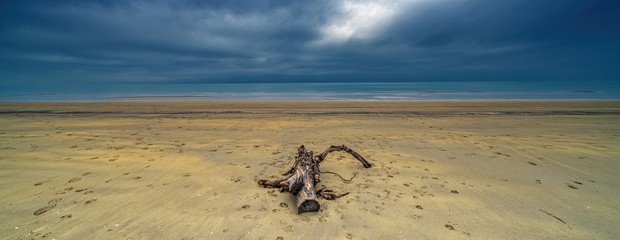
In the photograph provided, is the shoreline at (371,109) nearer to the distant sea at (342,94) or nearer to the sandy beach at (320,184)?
the sandy beach at (320,184)

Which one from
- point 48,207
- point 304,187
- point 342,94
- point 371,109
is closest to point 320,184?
point 304,187

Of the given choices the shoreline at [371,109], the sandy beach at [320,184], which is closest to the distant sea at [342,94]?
the shoreline at [371,109]

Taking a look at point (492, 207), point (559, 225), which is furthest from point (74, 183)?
point (559, 225)

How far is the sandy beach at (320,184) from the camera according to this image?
3.87 meters

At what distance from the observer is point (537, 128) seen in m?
12.1

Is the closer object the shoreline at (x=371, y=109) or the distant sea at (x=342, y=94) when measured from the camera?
the shoreline at (x=371, y=109)

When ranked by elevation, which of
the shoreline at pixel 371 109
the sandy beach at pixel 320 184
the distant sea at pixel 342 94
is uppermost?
the distant sea at pixel 342 94

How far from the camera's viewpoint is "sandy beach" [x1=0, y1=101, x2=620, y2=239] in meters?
3.87

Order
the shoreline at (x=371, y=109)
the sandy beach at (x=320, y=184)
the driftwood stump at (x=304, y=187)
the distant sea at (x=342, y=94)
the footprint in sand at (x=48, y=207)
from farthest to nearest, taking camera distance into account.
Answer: the distant sea at (x=342, y=94)
the shoreline at (x=371, y=109)
the footprint in sand at (x=48, y=207)
the driftwood stump at (x=304, y=187)
the sandy beach at (x=320, y=184)

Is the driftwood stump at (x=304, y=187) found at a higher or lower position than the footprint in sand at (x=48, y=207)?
higher

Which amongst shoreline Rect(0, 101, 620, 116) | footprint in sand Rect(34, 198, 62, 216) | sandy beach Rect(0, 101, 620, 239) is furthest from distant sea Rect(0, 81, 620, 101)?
footprint in sand Rect(34, 198, 62, 216)

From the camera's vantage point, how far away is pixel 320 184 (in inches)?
220

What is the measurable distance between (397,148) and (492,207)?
4.22 metres

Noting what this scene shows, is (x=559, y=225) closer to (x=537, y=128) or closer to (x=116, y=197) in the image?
(x=116, y=197)
